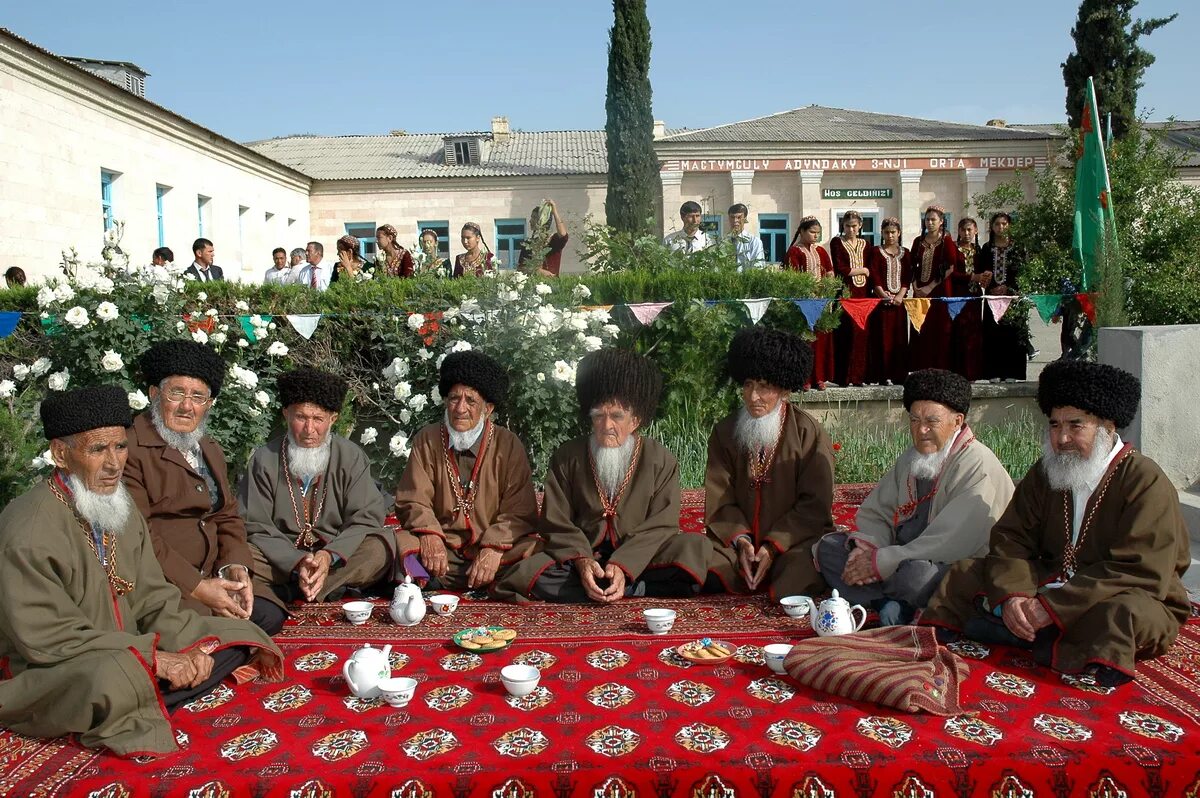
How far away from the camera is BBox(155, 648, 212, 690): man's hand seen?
3.58 m

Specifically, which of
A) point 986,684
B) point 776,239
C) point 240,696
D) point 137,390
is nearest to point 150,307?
point 137,390

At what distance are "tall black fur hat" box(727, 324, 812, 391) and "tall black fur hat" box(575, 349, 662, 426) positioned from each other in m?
0.55

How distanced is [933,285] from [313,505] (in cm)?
813

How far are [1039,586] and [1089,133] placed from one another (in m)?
8.42

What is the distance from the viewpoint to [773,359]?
546 centimetres

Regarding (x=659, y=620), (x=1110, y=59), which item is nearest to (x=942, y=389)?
(x=659, y=620)

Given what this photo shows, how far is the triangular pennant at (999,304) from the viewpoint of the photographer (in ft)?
34.4

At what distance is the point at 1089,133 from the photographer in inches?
428

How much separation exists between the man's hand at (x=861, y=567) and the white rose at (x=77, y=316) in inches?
227

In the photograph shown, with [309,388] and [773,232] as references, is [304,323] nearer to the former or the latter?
[309,388]

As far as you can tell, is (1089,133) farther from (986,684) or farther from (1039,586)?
(986,684)

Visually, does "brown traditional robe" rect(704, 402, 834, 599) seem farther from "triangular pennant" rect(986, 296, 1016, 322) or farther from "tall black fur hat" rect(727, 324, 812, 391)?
"triangular pennant" rect(986, 296, 1016, 322)

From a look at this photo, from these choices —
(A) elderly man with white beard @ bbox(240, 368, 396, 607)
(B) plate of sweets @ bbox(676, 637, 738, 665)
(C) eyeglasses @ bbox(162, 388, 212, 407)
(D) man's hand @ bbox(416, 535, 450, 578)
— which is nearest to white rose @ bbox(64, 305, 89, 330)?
(A) elderly man with white beard @ bbox(240, 368, 396, 607)

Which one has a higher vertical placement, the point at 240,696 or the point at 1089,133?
the point at 1089,133
